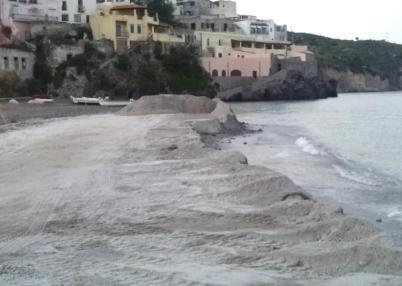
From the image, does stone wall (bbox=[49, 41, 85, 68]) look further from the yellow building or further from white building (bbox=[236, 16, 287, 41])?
white building (bbox=[236, 16, 287, 41])

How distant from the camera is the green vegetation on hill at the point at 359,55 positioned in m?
141

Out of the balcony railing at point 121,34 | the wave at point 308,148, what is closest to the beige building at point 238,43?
the balcony railing at point 121,34

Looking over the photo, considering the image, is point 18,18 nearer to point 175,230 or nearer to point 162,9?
point 162,9

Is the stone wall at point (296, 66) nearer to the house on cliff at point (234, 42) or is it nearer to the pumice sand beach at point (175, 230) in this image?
the house on cliff at point (234, 42)

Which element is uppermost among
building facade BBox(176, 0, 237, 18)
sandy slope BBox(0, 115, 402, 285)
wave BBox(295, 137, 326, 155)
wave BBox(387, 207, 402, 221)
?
building facade BBox(176, 0, 237, 18)

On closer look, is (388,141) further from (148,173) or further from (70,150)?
(148,173)

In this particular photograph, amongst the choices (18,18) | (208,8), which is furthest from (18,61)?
(208,8)

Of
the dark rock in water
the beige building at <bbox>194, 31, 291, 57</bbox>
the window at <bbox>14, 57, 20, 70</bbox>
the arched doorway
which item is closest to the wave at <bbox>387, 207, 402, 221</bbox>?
the window at <bbox>14, 57, 20, 70</bbox>

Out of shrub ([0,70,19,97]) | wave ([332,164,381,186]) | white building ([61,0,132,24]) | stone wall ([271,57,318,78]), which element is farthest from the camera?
stone wall ([271,57,318,78])

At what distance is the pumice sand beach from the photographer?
7.92m

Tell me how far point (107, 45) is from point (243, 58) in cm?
2769

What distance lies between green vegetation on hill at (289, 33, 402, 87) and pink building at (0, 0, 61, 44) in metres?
73.9

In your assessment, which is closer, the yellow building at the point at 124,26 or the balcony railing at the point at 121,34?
the yellow building at the point at 124,26

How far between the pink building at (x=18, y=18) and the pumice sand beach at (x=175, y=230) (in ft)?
160
